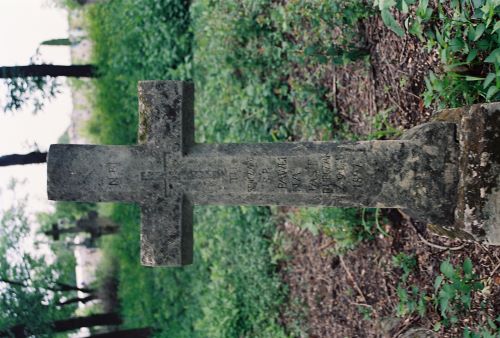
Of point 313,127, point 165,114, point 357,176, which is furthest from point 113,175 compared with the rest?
point 313,127

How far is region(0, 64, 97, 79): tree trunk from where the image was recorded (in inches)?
366

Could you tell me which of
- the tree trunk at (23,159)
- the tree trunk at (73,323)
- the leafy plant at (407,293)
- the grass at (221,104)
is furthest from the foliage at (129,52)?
the leafy plant at (407,293)

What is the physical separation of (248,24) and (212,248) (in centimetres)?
344

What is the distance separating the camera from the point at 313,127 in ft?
22.2

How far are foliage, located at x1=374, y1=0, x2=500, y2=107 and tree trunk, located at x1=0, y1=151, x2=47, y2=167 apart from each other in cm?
701

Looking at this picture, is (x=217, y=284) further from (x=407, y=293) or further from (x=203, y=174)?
(x=203, y=174)

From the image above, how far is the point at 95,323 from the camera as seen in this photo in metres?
12.9

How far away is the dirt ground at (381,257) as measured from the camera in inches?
185

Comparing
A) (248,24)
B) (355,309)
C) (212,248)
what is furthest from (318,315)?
(248,24)

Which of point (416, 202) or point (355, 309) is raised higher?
point (416, 202)

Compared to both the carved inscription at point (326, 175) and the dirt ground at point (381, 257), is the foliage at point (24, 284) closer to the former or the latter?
the dirt ground at point (381, 257)

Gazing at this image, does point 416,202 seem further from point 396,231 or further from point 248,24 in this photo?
point 248,24

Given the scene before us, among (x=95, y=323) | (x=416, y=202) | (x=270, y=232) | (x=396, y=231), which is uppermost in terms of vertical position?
(x=416, y=202)

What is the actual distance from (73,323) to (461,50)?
10149 millimetres
